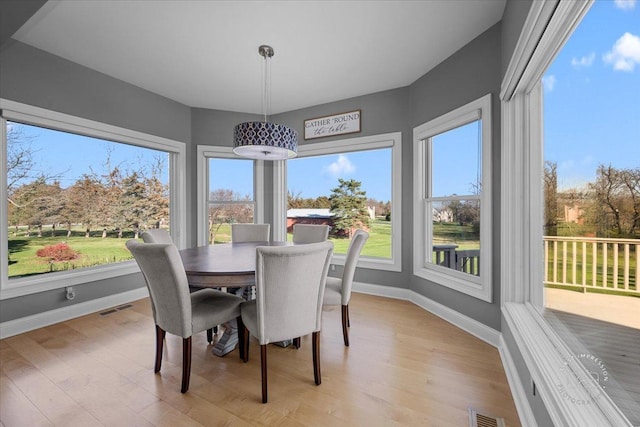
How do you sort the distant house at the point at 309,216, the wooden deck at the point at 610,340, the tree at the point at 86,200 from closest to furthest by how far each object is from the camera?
the wooden deck at the point at 610,340 → the tree at the point at 86,200 → the distant house at the point at 309,216

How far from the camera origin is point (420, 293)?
330 centimetres

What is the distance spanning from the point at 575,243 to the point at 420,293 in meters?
2.10

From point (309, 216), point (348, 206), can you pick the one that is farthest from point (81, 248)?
point (348, 206)

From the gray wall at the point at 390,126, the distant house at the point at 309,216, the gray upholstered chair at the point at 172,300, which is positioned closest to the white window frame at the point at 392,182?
the gray wall at the point at 390,126

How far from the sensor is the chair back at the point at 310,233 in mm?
3277

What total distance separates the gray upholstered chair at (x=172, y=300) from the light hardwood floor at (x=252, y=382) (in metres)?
0.24

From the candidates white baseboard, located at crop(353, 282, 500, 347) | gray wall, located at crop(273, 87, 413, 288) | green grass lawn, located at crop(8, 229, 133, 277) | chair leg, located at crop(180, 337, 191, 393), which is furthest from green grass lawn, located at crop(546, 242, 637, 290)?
green grass lawn, located at crop(8, 229, 133, 277)

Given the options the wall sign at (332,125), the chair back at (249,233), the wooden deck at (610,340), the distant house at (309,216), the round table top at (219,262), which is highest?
the wall sign at (332,125)

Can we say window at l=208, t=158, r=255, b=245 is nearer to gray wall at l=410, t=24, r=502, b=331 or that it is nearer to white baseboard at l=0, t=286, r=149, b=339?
white baseboard at l=0, t=286, r=149, b=339

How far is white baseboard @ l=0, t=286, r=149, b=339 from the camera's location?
8.31 ft

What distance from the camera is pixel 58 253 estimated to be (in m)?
3.01

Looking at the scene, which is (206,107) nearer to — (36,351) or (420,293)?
(36,351)

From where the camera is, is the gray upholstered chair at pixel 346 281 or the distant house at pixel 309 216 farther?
the distant house at pixel 309 216

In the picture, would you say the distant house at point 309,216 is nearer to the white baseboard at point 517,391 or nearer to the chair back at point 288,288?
the chair back at point 288,288
